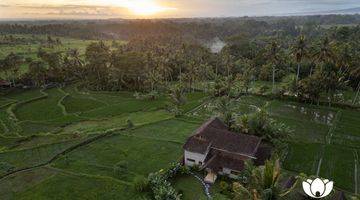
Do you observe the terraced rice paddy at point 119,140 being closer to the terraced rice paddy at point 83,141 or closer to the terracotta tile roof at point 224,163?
the terraced rice paddy at point 83,141

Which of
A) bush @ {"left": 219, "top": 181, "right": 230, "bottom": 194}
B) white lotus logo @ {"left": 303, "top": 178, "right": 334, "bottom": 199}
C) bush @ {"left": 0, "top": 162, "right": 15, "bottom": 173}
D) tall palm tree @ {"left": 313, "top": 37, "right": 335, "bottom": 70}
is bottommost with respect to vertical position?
bush @ {"left": 219, "top": 181, "right": 230, "bottom": 194}

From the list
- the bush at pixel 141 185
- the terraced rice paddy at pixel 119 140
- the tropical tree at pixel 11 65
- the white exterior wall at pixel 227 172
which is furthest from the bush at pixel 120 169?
the tropical tree at pixel 11 65

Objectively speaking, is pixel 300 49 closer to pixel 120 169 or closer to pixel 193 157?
pixel 193 157

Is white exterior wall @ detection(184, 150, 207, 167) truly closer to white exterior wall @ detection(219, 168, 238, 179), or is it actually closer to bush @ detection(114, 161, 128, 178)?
white exterior wall @ detection(219, 168, 238, 179)

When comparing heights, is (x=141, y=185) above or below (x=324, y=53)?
below

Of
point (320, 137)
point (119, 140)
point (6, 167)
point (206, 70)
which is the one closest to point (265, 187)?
point (119, 140)

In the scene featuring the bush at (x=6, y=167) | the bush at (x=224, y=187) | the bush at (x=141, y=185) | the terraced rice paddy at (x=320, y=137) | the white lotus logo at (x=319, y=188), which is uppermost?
the white lotus logo at (x=319, y=188)

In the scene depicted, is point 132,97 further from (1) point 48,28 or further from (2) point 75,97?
(1) point 48,28

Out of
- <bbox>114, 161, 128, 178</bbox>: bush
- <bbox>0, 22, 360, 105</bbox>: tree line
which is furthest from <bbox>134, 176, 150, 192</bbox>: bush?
<bbox>0, 22, 360, 105</bbox>: tree line
